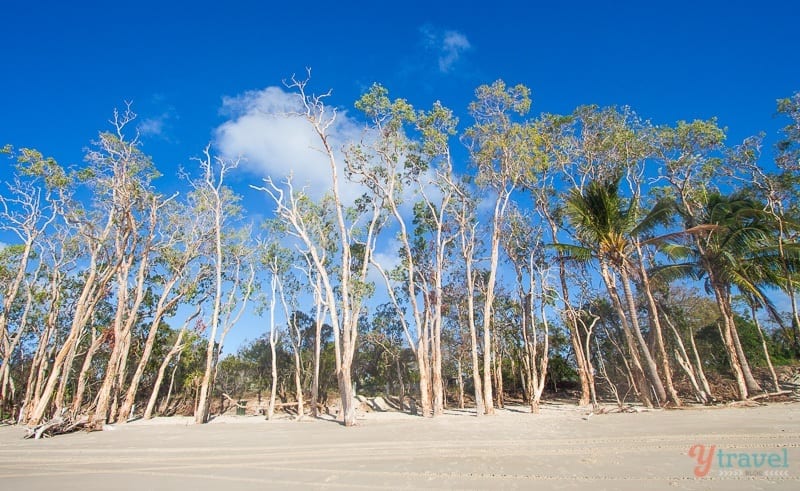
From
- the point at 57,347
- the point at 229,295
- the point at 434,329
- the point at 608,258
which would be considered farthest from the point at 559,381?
the point at 57,347

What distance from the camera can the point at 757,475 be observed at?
426cm

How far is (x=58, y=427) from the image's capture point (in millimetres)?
11898

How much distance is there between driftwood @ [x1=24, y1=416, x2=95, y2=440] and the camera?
11008mm

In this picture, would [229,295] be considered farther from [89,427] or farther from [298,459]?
[298,459]

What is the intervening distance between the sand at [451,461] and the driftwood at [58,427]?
1906 millimetres

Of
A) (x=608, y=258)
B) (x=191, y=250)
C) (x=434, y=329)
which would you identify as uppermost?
(x=191, y=250)

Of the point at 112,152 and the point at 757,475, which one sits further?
the point at 112,152

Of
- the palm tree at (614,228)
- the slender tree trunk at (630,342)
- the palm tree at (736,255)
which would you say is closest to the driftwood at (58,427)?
the palm tree at (614,228)

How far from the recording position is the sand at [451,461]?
4588 mm

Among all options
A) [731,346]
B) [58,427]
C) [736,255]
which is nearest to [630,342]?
[731,346]

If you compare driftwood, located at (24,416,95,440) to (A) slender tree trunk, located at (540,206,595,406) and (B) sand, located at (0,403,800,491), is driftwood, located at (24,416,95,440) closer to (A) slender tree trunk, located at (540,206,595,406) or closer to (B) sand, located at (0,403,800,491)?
(B) sand, located at (0,403,800,491)

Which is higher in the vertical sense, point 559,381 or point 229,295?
point 229,295

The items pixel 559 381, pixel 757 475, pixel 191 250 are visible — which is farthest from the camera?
pixel 559 381

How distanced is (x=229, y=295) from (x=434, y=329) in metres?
13.1
